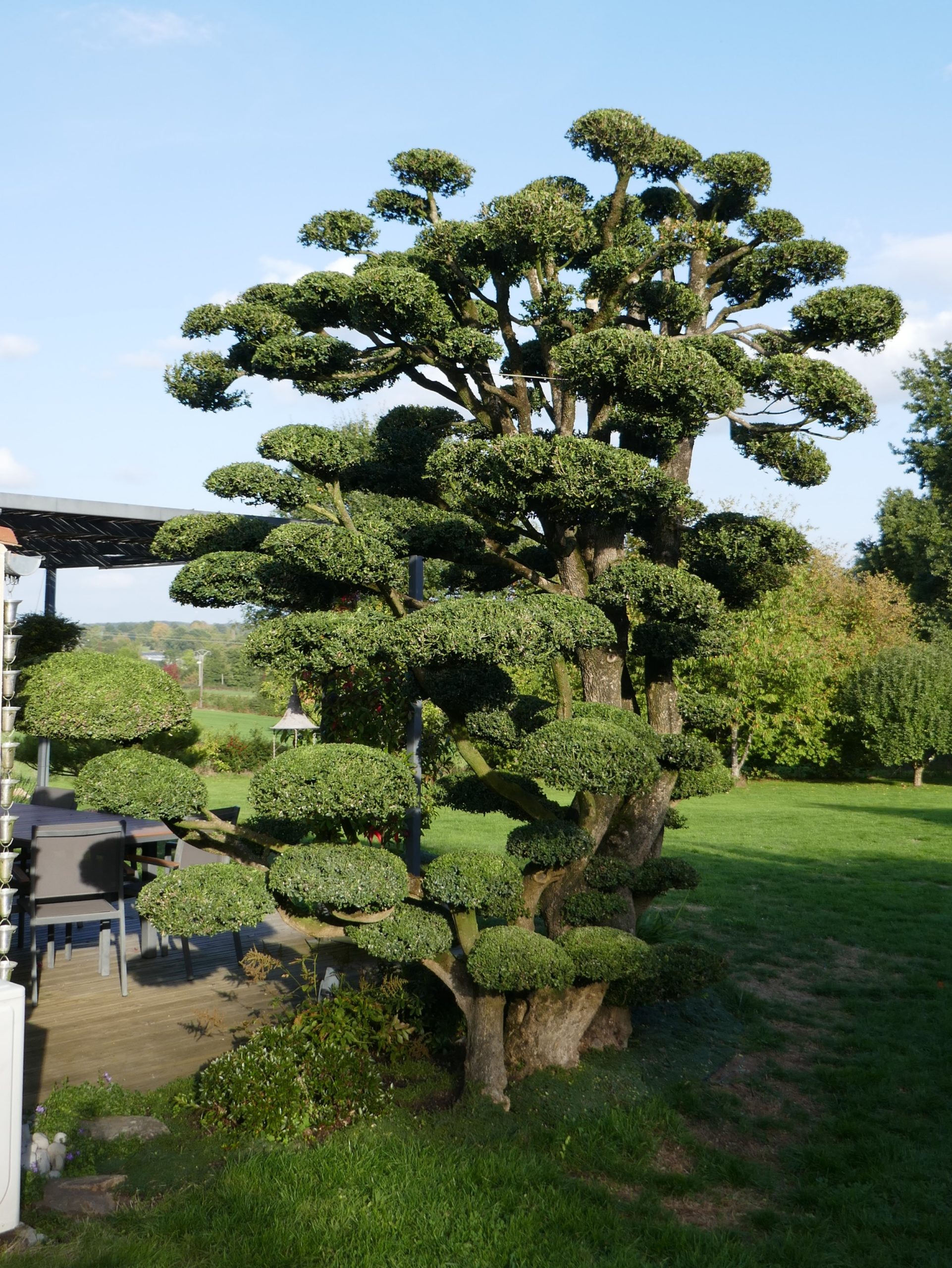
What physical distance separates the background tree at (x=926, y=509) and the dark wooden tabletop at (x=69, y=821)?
2939 cm

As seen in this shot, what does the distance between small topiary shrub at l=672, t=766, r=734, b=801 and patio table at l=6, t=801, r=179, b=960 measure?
352 centimetres

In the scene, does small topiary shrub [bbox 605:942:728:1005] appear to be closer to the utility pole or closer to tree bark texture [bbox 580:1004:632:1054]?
tree bark texture [bbox 580:1004:632:1054]

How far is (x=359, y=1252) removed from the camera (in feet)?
11.6

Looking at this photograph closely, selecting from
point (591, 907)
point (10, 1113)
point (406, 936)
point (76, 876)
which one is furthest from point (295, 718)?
point (10, 1113)

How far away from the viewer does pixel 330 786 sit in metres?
4.61

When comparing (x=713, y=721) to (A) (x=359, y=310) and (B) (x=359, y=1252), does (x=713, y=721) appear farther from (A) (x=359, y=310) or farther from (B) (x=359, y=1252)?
(B) (x=359, y=1252)

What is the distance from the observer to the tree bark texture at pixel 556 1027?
5414mm

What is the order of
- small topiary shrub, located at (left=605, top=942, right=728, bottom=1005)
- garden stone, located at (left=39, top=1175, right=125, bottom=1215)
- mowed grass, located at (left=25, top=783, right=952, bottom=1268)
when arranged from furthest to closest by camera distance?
small topiary shrub, located at (left=605, top=942, right=728, bottom=1005)
garden stone, located at (left=39, top=1175, right=125, bottom=1215)
mowed grass, located at (left=25, top=783, right=952, bottom=1268)

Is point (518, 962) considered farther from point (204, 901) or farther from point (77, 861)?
point (77, 861)

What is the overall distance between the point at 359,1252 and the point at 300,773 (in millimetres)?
1952

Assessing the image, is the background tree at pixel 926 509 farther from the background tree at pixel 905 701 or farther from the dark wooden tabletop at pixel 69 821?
the dark wooden tabletop at pixel 69 821

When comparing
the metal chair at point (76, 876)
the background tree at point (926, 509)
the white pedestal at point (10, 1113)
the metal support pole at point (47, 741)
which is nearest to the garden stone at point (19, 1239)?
the white pedestal at point (10, 1113)

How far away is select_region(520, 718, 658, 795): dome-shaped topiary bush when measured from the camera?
486 centimetres

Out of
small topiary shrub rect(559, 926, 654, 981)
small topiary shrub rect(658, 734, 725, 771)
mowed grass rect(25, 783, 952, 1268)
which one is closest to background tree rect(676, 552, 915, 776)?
mowed grass rect(25, 783, 952, 1268)
